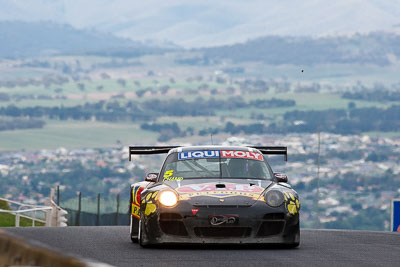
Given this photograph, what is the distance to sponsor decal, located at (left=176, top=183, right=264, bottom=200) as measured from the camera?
1291 centimetres

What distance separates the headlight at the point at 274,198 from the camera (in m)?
12.9

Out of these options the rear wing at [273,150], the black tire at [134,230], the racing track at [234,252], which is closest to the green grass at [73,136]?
the rear wing at [273,150]

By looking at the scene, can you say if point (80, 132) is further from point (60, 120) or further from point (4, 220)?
point (4, 220)

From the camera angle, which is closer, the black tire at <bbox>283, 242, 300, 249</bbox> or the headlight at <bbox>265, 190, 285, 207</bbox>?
the headlight at <bbox>265, 190, 285, 207</bbox>

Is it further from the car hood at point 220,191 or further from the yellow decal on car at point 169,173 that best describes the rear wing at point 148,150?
the car hood at point 220,191

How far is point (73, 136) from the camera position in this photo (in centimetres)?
12950

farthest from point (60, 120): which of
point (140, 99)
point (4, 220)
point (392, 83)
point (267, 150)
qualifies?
point (267, 150)

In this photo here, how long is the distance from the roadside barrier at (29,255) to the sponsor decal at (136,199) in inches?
295

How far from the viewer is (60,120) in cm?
15050

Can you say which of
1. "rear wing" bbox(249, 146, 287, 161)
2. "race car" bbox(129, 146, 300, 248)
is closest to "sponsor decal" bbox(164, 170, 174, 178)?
"race car" bbox(129, 146, 300, 248)

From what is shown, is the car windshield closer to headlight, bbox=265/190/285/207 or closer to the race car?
the race car

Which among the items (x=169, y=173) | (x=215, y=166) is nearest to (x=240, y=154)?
(x=215, y=166)

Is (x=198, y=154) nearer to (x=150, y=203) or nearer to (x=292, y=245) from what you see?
(x=150, y=203)

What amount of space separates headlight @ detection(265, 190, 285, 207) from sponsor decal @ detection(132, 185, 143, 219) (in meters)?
2.01
